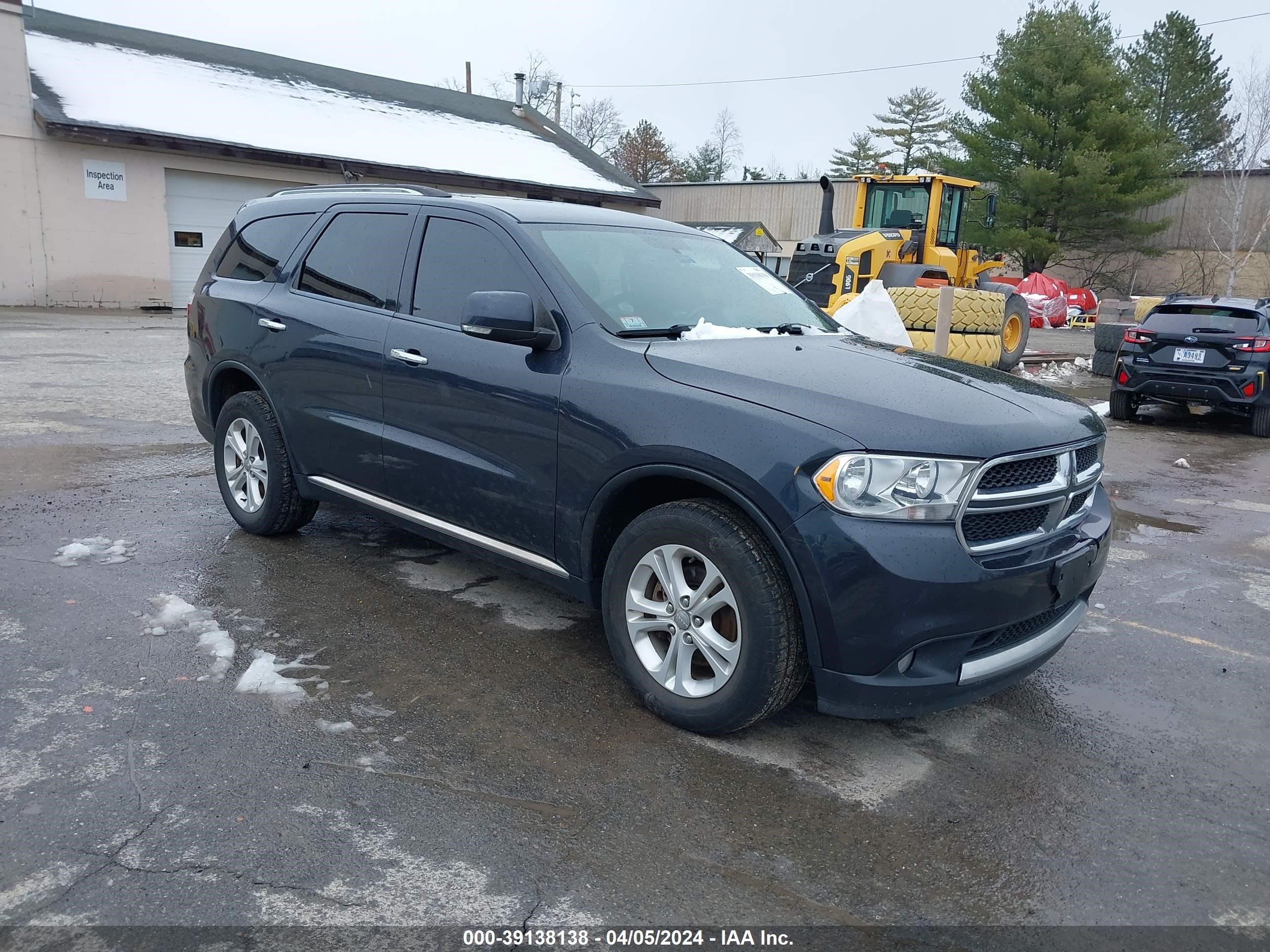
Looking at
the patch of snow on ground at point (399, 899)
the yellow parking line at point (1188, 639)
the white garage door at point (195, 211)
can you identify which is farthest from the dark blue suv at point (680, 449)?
the white garage door at point (195, 211)

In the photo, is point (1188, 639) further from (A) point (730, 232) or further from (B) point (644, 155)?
(B) point (644, 155)

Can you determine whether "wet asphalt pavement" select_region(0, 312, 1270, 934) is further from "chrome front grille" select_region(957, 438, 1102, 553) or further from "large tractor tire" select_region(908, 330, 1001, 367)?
"large tractor tire" select_region(908, 330, 1001, 367)

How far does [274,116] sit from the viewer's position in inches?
942

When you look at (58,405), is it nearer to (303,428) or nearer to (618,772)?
(303,428)

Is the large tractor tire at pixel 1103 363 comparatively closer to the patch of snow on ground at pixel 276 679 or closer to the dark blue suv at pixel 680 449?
the dark blue suv at pixel 680 449

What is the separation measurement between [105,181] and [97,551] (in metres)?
18.3

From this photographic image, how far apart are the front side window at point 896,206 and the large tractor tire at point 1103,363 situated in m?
3.68

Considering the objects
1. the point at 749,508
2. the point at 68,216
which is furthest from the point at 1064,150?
the point at 749,508

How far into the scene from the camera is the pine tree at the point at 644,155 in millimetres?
62781

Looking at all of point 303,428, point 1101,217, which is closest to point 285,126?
point 303,428

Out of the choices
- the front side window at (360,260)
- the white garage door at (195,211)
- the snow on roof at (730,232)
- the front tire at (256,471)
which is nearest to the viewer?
the front side window at (360,260)

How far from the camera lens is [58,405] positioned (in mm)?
9156

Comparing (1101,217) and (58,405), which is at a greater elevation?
(1101,217)

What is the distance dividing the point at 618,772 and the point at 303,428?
105 inches
